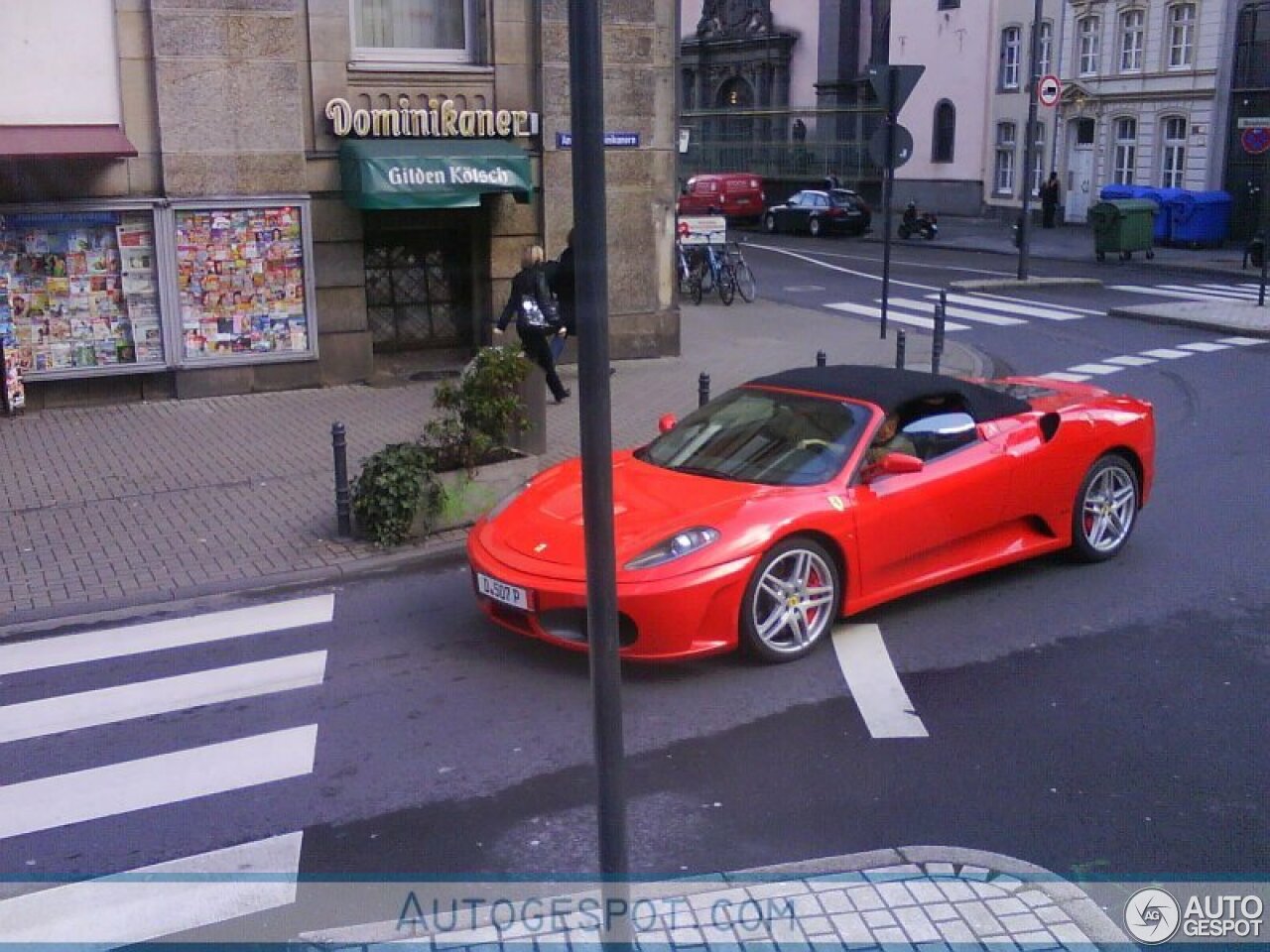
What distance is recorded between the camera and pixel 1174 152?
39281 mm

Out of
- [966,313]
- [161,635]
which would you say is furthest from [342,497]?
[966,313]

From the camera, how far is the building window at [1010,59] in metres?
45.4

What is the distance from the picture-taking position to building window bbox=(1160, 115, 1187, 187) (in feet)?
127

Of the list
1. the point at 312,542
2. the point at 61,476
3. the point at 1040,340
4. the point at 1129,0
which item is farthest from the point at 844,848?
the point at 1129,0

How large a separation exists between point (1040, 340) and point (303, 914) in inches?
675

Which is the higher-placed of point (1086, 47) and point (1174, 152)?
point (1086, 47)

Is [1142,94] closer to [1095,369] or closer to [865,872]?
[1095,369]

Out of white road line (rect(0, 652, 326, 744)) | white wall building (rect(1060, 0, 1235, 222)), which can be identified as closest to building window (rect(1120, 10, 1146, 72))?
white wall building (rect(1060, 0, 1235, 222))

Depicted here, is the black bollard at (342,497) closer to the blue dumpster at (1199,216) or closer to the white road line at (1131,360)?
the white road line at (1131,360)

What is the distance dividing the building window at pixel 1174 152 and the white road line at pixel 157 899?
3828 cm

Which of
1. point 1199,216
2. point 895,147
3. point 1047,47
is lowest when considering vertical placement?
point 1199,216

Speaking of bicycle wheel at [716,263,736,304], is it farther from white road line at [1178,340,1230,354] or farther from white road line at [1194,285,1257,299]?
white road line at [1194,285,1257,299]

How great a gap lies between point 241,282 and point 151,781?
9.93 meters

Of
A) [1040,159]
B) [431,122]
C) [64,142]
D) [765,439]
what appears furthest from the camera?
[1040,159]
